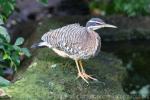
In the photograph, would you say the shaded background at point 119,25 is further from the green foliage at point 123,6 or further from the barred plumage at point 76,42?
the barred plumage at point 76,42

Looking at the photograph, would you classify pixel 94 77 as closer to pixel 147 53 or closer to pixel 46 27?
pixel 46 27

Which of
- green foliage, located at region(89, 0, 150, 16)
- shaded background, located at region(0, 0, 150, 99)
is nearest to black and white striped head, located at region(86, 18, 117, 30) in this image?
shaded background, located at region(0, 0, 150, 99)

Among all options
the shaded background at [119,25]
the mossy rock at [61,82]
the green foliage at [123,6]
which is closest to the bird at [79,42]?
the mossy rock at [61,82]

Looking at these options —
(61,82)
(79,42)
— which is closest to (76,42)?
(79,42)

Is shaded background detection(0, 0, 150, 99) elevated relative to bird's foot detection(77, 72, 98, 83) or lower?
lower

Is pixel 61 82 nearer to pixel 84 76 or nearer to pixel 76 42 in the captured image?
pixel 84 76

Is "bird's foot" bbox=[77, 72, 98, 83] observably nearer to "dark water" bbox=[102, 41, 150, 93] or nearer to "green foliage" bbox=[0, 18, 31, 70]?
"green foliage" bbox=[0, 18, 31, 70]
